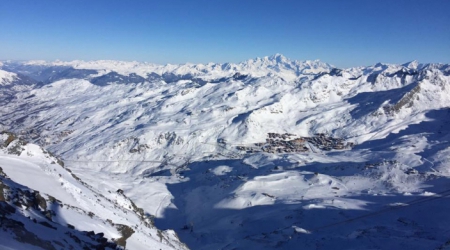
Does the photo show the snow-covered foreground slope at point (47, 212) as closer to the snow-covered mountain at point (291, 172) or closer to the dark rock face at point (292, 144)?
the snow-covered mountain at point (291, 172)

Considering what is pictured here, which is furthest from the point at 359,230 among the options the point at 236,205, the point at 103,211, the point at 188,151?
the point at 188,151

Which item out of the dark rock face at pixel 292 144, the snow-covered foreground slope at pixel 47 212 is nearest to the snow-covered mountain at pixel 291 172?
the dark rock face at pixel 292 144

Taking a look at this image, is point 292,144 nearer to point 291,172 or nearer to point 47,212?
point 291,172

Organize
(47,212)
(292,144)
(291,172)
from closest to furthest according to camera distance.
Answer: (47,212), (291,172), (292,144)

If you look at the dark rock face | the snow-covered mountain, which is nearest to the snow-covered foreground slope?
the snow-covered mountain

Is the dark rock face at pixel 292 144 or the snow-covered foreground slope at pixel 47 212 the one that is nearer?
the snow-covered foreground slope at pixel 47 212

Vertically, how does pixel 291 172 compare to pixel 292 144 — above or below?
above

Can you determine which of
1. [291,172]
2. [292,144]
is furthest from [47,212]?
[292,144]

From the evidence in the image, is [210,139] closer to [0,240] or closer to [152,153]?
[152,153]

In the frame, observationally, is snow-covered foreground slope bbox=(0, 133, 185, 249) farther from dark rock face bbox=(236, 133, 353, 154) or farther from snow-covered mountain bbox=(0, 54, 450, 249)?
dark rock face bbox=(236, 133, 353, 154)
